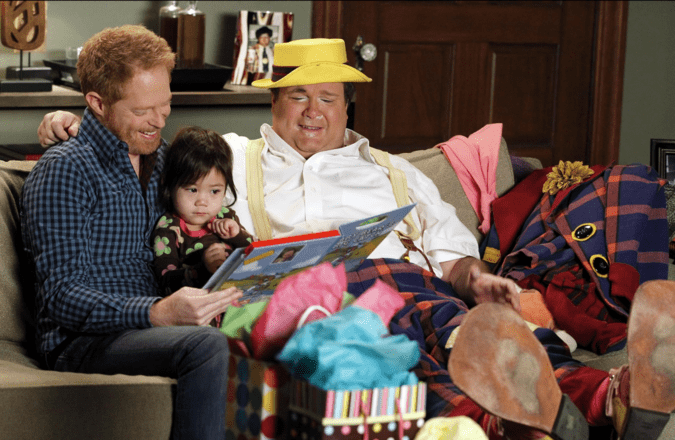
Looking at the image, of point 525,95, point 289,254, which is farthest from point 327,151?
point 525,95

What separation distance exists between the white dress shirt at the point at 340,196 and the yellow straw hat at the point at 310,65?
16 centimetres

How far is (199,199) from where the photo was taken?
1.77m

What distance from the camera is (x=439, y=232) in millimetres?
2189

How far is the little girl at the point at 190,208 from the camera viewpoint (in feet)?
5.67

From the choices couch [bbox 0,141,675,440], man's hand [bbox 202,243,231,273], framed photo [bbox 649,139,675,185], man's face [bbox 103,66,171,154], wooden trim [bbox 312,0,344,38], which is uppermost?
wooden trim [bbox 312,0,344,38]

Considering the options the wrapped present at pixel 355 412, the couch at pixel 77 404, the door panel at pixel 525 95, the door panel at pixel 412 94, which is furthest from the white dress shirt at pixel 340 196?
the door panel at pixel 525 95

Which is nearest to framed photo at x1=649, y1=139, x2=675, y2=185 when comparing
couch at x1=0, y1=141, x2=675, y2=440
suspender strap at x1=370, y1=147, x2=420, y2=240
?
suspender strap at x1=370, y1=147, x2=420, y2=240

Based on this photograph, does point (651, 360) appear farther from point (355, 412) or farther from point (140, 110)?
point (140, 110)

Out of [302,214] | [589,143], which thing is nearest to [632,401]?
[302,214]

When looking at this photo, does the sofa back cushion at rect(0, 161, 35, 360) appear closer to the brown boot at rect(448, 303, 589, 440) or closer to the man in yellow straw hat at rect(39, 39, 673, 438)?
the man in yellow straw hat at rect(39, 39, 673, 438)

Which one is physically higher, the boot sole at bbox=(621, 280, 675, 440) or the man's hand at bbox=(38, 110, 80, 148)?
the man's hand at bbox=(38, 110, 80, 148)

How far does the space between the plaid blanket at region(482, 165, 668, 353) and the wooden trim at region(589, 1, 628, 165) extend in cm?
222

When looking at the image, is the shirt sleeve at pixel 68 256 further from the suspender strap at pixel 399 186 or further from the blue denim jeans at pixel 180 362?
the suspender strap at pixel 399 186

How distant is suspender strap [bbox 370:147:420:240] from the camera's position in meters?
2.18
